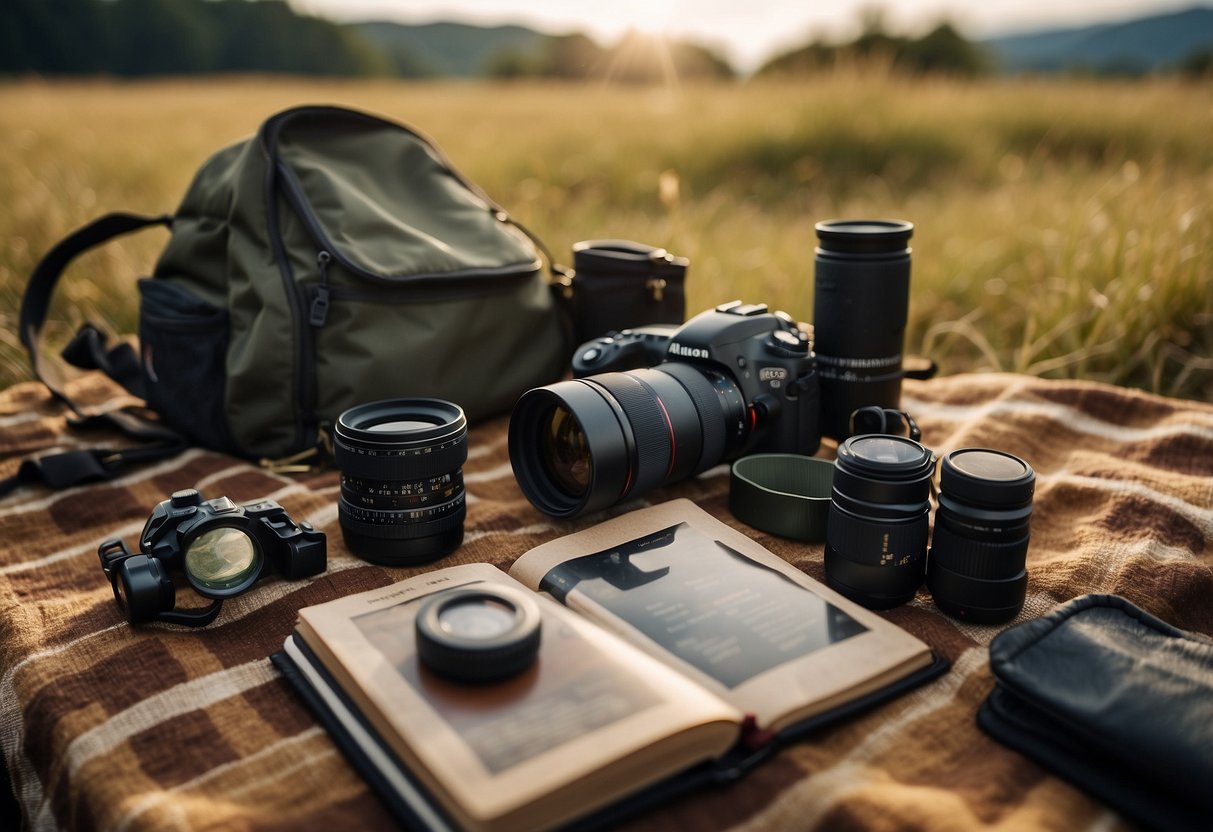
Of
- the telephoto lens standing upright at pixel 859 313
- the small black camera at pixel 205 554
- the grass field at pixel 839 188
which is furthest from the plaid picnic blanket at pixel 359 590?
the grass field at pixel 839 188

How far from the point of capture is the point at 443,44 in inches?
1911

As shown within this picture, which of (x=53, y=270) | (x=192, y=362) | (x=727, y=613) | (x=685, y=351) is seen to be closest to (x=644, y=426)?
(x=685, y=351)

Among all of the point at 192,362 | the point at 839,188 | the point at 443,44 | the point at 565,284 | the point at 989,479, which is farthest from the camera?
the point at 443,44

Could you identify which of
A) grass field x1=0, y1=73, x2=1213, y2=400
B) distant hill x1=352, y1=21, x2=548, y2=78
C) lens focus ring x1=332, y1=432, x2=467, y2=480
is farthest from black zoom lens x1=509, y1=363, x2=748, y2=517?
distant hill x1=352, y1=21, x2=548, y2=78

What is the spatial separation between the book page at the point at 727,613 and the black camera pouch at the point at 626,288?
2.68 ft

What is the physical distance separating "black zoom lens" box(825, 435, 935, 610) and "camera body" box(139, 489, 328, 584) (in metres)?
0.86

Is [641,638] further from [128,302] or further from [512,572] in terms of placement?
[128,302]

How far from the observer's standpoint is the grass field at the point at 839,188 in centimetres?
279

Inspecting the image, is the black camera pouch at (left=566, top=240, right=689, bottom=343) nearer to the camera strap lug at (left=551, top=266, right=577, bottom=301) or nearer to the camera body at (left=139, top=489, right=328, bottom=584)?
the camera strap lug at (left=551, top=266, right=577, bottom=301)

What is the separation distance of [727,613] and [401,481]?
1.93ft

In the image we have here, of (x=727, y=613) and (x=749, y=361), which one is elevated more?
(x=749, y=361)

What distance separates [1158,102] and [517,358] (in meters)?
6.23

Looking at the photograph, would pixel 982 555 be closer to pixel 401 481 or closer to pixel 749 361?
pixel 749 361

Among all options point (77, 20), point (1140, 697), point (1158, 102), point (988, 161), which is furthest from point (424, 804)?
point (77, 20)
